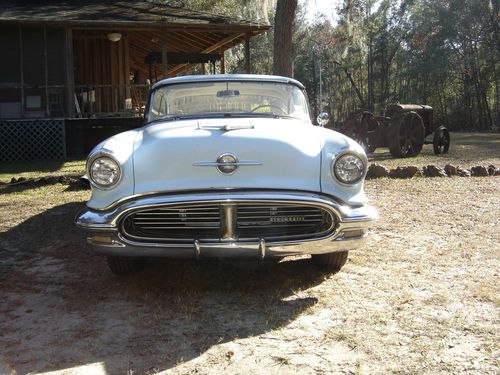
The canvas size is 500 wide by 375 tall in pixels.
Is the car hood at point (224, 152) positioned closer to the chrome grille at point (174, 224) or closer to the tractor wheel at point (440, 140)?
the chrome grille at point (174, 224)

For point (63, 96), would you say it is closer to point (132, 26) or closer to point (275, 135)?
point (132, 26)

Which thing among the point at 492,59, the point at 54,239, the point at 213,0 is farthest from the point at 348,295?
the point at 492,59

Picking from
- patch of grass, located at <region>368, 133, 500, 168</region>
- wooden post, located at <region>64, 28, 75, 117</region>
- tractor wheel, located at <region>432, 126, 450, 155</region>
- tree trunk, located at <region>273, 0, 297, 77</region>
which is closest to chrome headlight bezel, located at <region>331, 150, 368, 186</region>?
patch of grass, located at <region>368, 133, 500, 168</region>

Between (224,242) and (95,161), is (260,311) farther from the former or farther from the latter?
(95,161)

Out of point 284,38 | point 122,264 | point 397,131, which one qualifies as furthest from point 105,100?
point 122,264

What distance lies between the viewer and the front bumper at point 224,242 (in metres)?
3.38

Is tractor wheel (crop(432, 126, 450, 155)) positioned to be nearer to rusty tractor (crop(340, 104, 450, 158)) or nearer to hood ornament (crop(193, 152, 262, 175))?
rusty tractor (crop(340, 104, 450, 158))

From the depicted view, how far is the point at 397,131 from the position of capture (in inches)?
470

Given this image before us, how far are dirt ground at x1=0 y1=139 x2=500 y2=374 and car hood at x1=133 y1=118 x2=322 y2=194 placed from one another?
2.56 ft

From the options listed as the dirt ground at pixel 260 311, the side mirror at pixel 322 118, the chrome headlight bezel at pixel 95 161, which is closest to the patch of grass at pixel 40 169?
the dirt ground at pixel 260 311

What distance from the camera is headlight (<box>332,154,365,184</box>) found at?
3.59 meters

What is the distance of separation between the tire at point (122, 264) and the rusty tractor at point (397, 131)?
8883mm

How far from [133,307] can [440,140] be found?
1108 cm

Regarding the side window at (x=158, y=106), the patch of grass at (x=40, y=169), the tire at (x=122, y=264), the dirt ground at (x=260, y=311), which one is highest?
the side window at (x=158, y=106)
